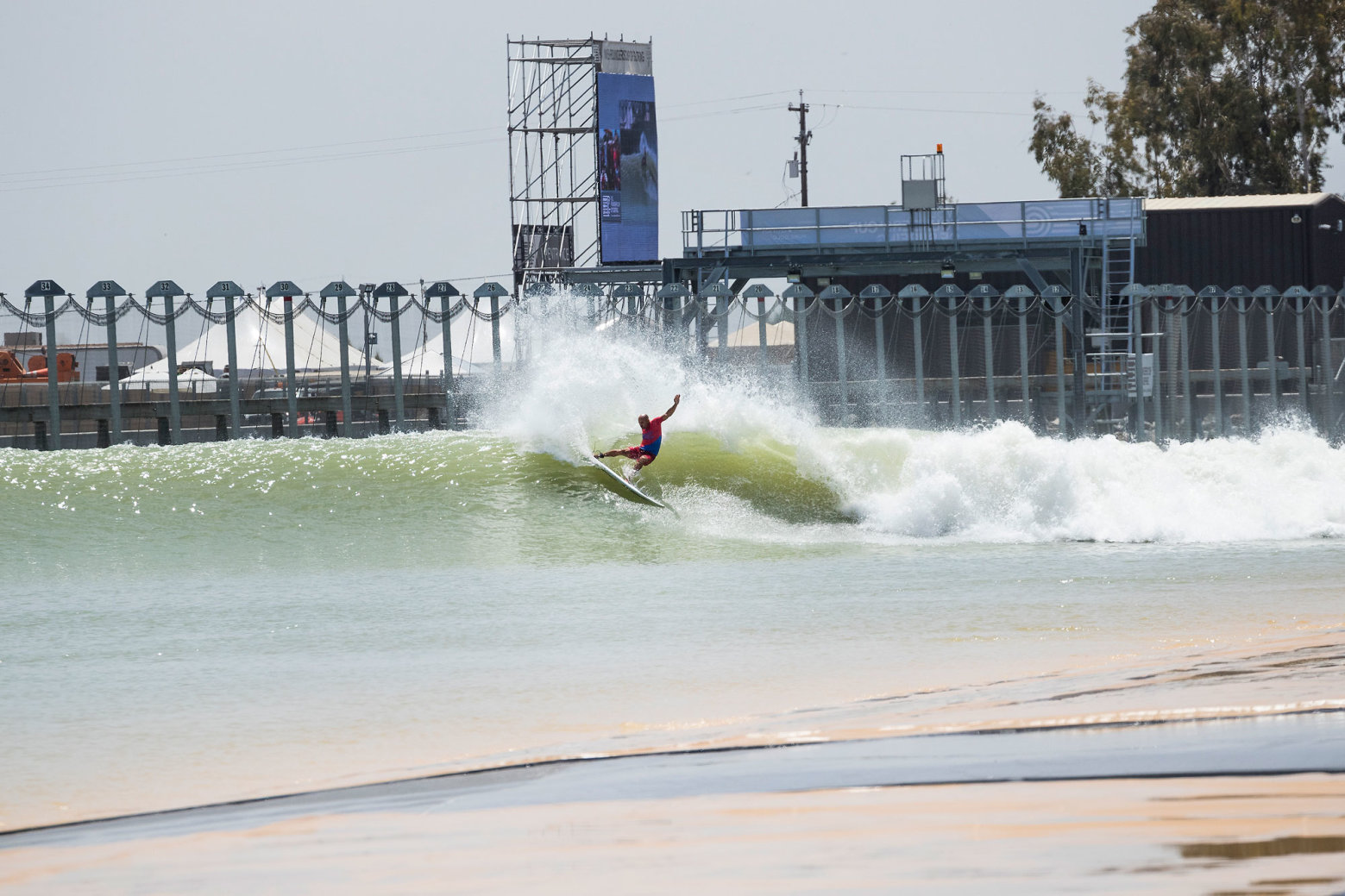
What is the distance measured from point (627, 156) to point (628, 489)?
29014 millimetres

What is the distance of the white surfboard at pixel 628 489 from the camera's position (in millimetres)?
19781

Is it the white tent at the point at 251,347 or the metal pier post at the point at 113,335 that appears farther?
the white tent at the point at 251,347

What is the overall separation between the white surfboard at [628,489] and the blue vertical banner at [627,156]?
27039 millimetres

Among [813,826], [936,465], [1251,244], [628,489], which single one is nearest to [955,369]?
[936,465]

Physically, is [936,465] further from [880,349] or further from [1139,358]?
[1139,358]

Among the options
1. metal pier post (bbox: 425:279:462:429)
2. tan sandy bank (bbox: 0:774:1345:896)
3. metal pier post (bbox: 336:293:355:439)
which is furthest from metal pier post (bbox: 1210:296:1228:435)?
tan sandy bank (bbox: 0:774:1345:896)

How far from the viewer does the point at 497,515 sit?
19.0m

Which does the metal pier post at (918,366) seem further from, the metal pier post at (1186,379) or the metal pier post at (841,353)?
the metal pier post at (1186,379)

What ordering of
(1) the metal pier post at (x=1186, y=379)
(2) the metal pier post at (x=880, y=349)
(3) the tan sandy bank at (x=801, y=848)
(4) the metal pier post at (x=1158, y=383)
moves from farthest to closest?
1. (1) the metal pier post at (x=1186, y=379)
2. (4) the metal pier post at (x=1158, y=383)
3. (2) the metal pier post at (x=880, y=349)
4. (3) the tan sandy bank at (x=801, y=848)

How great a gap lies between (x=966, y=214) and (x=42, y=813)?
27.7 metres

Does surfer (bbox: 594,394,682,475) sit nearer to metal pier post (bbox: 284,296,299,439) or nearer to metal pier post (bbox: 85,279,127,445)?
metal pier post (bbox: 284,296,299,439)

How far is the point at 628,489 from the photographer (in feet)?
65.7

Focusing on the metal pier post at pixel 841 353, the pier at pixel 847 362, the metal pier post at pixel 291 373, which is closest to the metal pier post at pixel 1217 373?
the pier at pixel 847 362

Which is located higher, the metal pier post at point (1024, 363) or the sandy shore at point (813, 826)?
the metal pier post at point (1024, 363)
